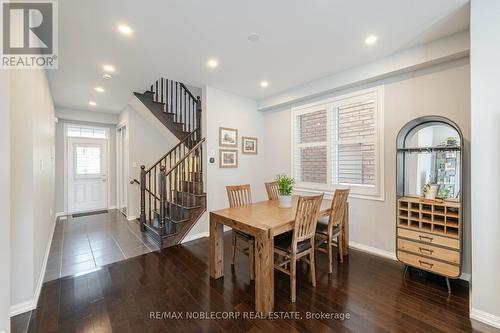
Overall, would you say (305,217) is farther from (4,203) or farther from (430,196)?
(4,203)

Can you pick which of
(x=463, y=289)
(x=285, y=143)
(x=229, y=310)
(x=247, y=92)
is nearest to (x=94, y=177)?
(x=247, y=92)

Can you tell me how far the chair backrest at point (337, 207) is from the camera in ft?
8.84

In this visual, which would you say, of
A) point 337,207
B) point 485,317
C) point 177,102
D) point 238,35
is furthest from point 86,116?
point 485,317

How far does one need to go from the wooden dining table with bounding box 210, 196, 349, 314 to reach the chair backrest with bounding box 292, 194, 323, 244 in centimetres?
9

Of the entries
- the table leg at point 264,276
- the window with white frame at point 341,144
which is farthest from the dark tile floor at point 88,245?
the window with white frame at point 341,144

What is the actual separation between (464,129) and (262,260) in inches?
108

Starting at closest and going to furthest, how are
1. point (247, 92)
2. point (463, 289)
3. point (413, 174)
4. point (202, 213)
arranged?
point (463, 289) → point (413, 174) → point (202, 213) → point (247, 92)

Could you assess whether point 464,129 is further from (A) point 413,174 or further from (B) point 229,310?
(B) point 229,310

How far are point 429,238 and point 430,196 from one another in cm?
48

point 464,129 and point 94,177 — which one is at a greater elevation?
point 464,129

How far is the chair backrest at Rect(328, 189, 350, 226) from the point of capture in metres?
2.70

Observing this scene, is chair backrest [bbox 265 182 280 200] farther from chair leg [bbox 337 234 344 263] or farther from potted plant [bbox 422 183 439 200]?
potted plant [bbox 422 183 439 200]

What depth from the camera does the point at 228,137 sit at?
4.19 meters

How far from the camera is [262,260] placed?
196 cm
